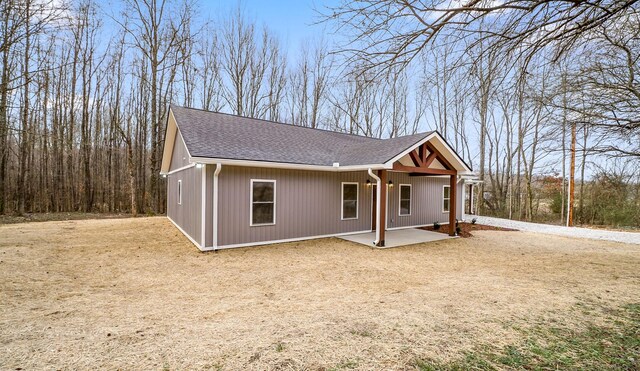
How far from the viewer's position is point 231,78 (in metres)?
18.8

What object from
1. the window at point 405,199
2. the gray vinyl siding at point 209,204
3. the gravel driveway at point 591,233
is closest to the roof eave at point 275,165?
the gray vinyl siding at point 209,204

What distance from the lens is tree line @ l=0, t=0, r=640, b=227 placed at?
330 cm

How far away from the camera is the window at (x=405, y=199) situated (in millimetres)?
11336

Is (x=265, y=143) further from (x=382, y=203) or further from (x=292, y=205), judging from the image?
(x=382, y=203)

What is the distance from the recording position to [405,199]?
1147cm

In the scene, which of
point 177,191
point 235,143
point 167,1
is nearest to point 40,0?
point 235,143

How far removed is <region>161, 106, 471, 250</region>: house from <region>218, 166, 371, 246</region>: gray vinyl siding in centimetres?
3

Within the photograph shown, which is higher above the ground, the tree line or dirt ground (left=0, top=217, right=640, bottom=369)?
the tree line

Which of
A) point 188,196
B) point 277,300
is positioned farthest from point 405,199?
point 277,300

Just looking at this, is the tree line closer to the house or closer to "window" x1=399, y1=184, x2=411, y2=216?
the house

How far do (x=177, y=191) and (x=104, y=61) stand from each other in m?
11.5

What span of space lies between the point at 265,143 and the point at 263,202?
2.07 m

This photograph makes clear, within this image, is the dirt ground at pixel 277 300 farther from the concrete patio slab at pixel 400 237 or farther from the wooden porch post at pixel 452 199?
the wooden porch post at pixel 452 199

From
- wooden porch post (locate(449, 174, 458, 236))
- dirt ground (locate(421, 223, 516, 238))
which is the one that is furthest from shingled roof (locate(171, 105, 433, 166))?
dirt ground (locate(421, 223, 516, 238))
